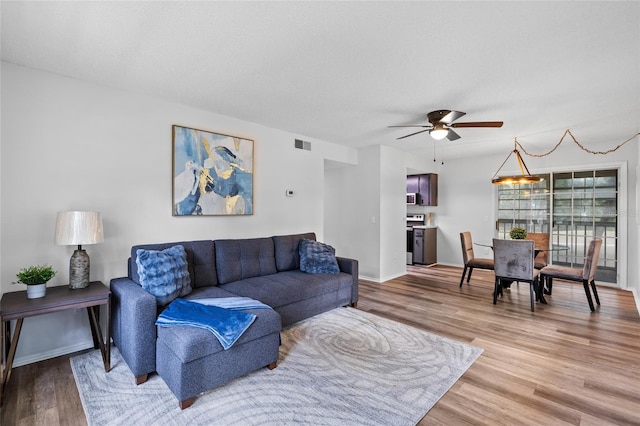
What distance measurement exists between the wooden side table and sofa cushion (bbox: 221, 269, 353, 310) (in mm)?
1092

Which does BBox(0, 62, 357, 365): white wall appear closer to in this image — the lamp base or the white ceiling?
the white ceiling

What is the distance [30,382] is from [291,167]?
11.7ft

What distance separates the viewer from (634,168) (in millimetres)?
4953

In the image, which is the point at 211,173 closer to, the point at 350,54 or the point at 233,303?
the point at 233,303

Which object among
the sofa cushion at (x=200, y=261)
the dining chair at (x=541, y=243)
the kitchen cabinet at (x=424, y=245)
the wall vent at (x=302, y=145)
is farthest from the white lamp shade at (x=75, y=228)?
the kitchen cabinet at (x=424, y=245)

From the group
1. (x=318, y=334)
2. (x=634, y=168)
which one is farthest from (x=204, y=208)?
(x=634, y=168)

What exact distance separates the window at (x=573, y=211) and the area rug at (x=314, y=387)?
443 cm

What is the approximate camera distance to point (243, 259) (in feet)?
11.8

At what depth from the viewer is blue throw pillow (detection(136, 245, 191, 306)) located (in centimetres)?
255

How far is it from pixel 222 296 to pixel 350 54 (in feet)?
7.73

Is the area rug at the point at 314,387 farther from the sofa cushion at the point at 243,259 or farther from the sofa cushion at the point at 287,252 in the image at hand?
the sofa cushion at the point at 287,252

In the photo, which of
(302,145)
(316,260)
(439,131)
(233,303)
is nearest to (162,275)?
(233,303)

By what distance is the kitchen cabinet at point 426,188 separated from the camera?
23.7ft

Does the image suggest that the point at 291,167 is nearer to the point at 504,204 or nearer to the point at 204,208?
the point at 204,208
